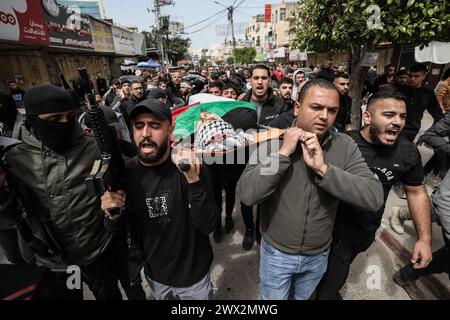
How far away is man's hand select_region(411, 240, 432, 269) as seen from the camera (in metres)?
1.82

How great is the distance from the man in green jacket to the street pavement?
4.19 ft

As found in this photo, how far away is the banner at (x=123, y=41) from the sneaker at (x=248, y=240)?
19.0 meters

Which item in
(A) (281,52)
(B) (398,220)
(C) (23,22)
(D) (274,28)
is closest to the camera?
(B) (398,220)

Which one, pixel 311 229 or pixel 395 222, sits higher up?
pixel 311 229

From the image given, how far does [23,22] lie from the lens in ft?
25.0

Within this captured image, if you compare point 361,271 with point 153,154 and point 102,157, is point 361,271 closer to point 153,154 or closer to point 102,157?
point 153,154

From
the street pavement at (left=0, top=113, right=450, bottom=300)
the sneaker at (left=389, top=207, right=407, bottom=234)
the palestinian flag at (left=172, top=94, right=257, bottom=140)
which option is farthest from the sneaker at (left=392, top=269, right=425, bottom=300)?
the palestinian flag at (left=172, top=94, right=257, bottom=140)

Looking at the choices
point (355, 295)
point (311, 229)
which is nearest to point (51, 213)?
point (311, 229)

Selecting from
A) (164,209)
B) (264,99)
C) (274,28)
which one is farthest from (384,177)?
(274,28)

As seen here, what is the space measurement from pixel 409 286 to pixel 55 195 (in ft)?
11.4

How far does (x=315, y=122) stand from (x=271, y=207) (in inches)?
25.8

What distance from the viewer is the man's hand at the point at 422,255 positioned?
182 centimetres
